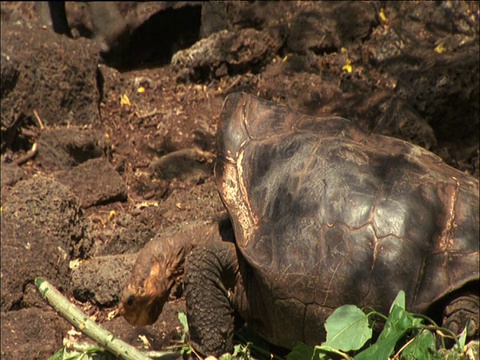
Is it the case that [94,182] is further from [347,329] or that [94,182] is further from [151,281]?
[347,329]

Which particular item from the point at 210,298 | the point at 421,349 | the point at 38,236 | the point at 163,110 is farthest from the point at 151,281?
the point at 163,110

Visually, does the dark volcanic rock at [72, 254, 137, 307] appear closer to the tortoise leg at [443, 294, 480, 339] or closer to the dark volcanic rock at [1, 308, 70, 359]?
the dark volcanic rock at [1, 308, 70, 359]

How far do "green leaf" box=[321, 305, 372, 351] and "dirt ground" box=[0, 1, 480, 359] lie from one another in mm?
1167

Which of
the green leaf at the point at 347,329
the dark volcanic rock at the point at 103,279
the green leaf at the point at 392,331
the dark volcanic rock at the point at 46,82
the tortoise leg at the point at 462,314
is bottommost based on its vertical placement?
the dark volcanic rock at the point at 103,279

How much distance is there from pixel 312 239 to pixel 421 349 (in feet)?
2.44

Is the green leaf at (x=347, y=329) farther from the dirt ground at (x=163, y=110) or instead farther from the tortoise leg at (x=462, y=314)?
the dirt ground at (x=163, y=110)

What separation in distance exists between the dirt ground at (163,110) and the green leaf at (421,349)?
4.86 feet

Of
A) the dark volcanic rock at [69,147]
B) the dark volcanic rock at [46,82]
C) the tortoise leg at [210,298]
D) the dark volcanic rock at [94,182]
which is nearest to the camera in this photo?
the tortoise leg at [210,298]

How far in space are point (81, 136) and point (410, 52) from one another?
8.63 ft

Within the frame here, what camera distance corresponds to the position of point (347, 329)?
3496mm

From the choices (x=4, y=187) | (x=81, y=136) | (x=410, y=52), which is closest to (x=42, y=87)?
(x=81, y=136)

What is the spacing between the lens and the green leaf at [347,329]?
3.43m

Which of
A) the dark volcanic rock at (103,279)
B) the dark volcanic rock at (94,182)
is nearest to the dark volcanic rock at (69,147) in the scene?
the dark volcanic rock at (94,182)

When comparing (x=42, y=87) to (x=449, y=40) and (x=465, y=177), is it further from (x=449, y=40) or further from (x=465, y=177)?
(x=465, y=177)
